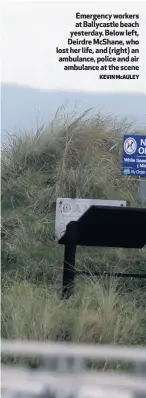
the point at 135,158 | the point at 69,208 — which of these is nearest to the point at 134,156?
the point at 135,158

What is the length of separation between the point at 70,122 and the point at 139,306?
207 centimetres

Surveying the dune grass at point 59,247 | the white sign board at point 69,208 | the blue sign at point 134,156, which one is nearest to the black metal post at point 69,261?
the dune grass at point 59,247

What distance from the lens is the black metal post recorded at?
4.76 m

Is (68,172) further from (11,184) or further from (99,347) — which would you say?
(99,347)

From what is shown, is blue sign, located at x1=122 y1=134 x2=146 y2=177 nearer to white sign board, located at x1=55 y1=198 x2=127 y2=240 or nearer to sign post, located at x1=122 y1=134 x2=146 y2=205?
sign post, located at x1=122 y1=134 x2=146 y2=205

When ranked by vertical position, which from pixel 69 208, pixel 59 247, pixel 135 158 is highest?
pixel 135 158

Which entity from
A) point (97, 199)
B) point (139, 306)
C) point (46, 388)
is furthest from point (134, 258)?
point (46, 388)

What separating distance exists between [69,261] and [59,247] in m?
0.85

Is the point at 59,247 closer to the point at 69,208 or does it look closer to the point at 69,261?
the point at 69,208

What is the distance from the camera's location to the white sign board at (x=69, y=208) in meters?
5.82

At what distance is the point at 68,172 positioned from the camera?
6.29m

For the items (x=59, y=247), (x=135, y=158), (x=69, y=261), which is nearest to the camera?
(x=69, y=261)

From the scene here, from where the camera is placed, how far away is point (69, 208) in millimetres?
5832

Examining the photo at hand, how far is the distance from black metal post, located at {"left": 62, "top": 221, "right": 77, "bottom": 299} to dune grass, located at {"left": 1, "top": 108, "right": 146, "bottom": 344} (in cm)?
6
